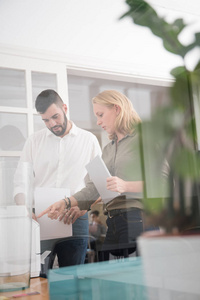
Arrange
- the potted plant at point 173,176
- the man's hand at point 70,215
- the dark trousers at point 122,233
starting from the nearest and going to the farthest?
the potted plant at point 173,176 < the dark trousers at point 122,233 < the man's hand at point 70,215

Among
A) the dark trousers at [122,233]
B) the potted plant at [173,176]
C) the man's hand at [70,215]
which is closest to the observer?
the potted plant at [173,176]

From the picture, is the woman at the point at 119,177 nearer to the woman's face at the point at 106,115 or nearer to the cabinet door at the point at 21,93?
the woman's face at the point at 106,115

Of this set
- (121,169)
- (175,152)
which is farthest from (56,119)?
(175,152)

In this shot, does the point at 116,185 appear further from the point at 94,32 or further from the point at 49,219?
the point at 94,32

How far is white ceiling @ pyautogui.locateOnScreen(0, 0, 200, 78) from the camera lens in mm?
1207

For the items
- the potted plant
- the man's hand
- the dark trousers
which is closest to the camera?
the potted plant

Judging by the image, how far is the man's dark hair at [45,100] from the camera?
1.28m

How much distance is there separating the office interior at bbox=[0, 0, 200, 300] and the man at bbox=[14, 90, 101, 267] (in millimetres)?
24

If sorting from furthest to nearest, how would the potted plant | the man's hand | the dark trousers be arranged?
the man's hand < the dark trousers < the potted plant

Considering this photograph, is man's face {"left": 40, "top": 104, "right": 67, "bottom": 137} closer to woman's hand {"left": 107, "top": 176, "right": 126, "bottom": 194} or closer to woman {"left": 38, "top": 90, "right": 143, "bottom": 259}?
woman {"left": 38, "top": 90, "right": 143, "bottom": 259}

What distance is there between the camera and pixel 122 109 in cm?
122

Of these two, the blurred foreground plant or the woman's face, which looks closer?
the blurred foreground plant

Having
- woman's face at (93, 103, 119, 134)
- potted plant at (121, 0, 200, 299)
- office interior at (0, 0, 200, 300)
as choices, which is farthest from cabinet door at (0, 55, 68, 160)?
potted plant at (121, 0, 200, 299)

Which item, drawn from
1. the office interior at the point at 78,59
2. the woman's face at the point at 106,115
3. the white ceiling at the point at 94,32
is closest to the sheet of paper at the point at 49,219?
the office interior at the point at 78,59
